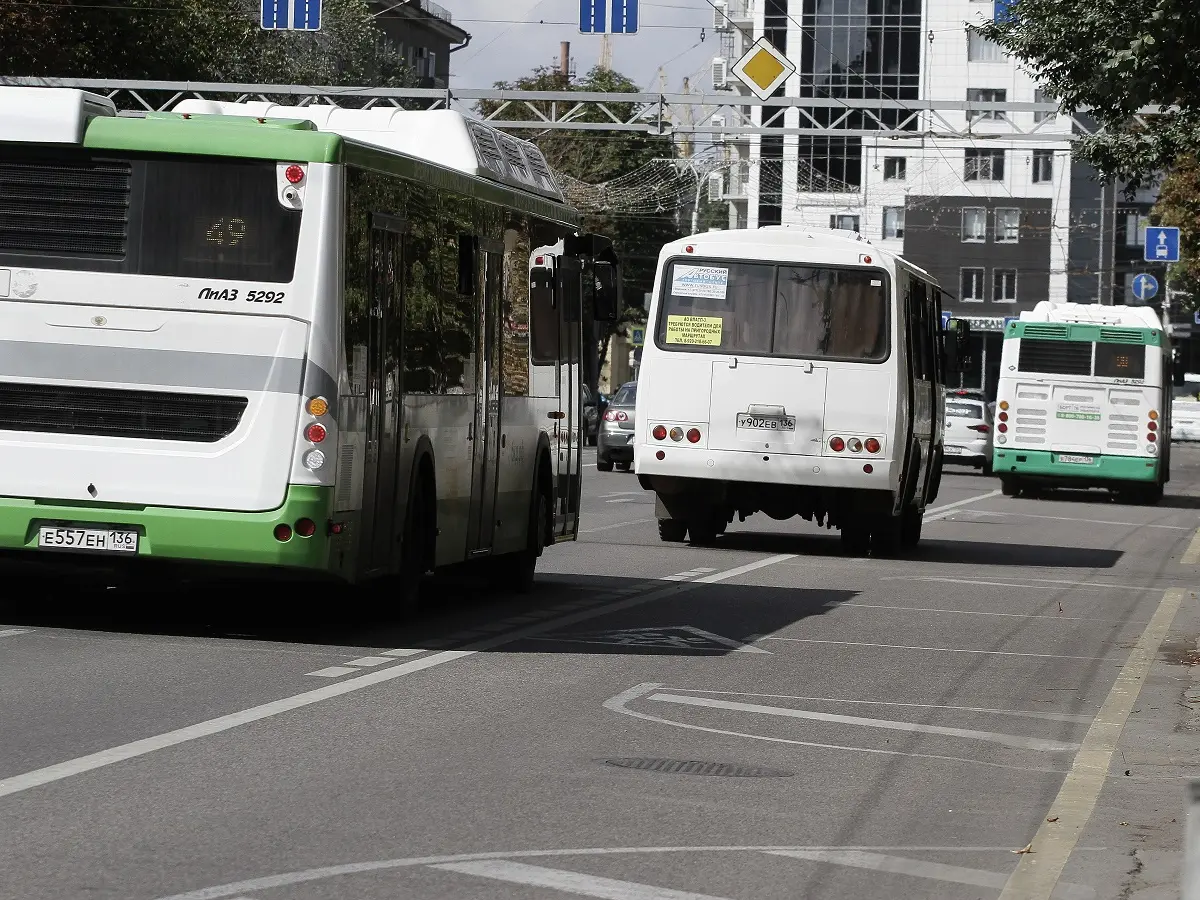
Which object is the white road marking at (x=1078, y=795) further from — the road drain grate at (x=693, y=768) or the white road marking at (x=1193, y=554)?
the white road marking at (x=1193, y=554)

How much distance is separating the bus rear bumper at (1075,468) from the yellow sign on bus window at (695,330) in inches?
697

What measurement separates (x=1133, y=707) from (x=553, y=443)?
248 inches

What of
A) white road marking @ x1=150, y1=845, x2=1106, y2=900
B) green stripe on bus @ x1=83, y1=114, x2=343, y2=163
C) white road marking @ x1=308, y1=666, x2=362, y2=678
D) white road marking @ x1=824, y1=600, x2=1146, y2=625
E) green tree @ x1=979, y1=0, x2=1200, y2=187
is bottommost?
white road marking @ x1=824, y1=600, x2=1146, y2=625

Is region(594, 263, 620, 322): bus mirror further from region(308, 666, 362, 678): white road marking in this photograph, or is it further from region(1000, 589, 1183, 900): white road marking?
region(308, 666, 362, 678): white road marking

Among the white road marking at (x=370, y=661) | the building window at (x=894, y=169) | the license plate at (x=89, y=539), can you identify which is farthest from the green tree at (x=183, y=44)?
the white road marking at (x=370, y=661)

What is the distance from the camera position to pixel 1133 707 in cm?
1195

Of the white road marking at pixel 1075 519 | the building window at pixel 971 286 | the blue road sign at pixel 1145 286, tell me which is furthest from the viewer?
the building window at pixel 971 286

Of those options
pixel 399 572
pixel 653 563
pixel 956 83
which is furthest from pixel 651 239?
pixel 399 572

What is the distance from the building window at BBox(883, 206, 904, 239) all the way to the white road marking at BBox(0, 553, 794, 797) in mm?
92310

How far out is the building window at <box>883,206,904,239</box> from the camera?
107062 mm

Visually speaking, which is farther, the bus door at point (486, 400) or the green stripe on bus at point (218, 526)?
the bus door at point (486, 400)

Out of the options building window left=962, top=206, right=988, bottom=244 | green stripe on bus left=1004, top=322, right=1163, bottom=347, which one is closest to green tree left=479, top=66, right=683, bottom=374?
building window left=962, top=206, right=988, bottom=244

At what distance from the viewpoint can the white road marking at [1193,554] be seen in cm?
2531

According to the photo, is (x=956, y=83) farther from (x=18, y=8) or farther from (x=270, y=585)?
(x=270, y=585)
